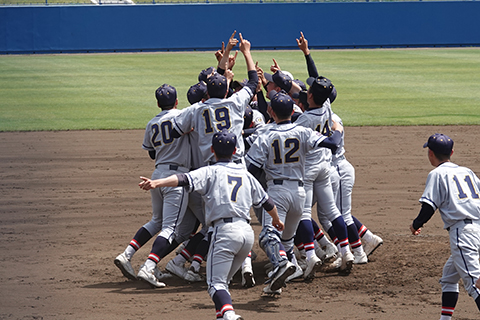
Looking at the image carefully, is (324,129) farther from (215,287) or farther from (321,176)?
(215,287)

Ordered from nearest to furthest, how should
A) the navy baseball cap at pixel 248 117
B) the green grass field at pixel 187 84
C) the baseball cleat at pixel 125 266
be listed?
the baseball cleat at pixel 125 266
the navy baseball cap at pixel 248 117
the green grass field at pixel 187 84

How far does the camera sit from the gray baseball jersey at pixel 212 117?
18.6 ft

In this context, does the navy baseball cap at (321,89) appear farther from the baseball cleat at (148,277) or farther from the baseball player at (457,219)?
the baseball cleat at (148,277)

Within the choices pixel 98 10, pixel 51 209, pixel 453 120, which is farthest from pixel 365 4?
pixel 51 209

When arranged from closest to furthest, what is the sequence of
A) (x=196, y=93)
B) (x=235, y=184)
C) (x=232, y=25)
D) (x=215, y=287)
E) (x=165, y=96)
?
(x=215, y=287)
(x=235, y=184)
(x=165, y=96)
(x=196, y=93)
(x=232, y=25)

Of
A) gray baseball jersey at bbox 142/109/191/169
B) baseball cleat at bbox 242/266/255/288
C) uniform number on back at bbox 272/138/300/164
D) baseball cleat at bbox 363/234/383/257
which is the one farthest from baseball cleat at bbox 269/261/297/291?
baseball cleat at bbox 363/234/383/257

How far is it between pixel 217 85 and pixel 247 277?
1848 mm

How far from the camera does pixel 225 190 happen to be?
4.64 metres

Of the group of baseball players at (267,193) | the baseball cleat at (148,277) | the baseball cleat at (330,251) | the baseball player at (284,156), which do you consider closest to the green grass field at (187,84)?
the baseball cleat at (330,251)

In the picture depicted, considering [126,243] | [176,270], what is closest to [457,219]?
[176,270]

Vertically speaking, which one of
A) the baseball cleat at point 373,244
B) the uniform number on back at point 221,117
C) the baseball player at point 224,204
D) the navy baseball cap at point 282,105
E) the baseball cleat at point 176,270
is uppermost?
the navy baseball cap at point 282,105

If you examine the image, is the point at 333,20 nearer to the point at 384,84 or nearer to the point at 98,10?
the point at 384,84

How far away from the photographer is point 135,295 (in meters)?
5.38

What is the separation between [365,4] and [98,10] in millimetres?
11966
